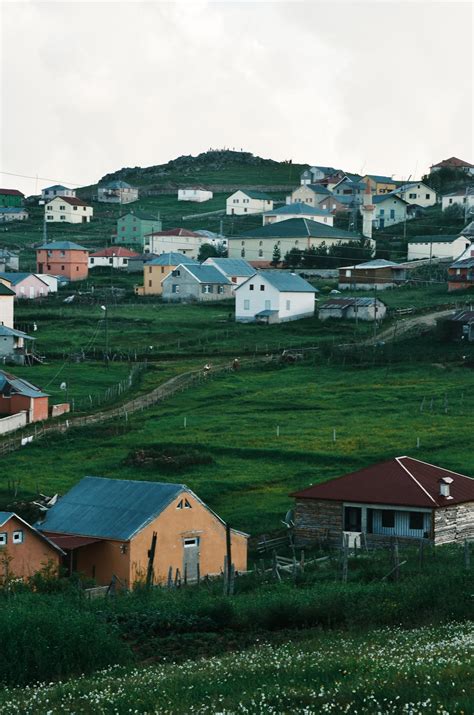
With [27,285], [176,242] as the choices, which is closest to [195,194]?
[176,242]

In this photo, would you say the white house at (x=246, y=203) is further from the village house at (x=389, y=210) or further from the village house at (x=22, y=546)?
the village house at (x=22, y=546)

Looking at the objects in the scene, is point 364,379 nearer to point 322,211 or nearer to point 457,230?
point 457,230

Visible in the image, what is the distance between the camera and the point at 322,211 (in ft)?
412

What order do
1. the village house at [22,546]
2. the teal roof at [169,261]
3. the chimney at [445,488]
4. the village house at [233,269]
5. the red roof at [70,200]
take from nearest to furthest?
the village house at [22,546] → the chimney at [445,488] → the village house at [233,269] → the teal roof at [169,261] → the red roof at [70,200]

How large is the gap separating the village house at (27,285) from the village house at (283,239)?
1873 cm

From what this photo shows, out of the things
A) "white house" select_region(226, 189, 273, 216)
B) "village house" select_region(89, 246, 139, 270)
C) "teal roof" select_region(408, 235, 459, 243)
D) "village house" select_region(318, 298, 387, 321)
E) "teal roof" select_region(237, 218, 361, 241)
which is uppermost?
"white house" select_region(226, 189, 273, 216)

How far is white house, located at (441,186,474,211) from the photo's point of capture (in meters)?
121

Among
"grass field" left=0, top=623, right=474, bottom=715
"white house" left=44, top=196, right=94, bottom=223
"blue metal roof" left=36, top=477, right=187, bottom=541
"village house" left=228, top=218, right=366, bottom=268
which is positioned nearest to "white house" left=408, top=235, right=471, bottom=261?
"village house" left=228, top=218, right=366, bottom=268

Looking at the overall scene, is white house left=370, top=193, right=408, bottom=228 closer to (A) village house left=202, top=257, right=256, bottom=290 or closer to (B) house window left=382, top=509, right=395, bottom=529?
(A) village house left=202, top=257, right=256, bottom=290

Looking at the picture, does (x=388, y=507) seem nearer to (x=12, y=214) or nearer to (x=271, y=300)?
(x=271, y=300)

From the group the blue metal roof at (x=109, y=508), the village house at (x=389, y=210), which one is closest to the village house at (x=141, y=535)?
the blue metal roof at (x=109, y=508)

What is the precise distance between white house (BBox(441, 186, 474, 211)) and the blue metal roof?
85278 mm

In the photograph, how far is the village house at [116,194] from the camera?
527ft

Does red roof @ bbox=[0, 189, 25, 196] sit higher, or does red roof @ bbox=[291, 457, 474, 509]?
red roof @ bbox=[0, 189, 25, 196]
